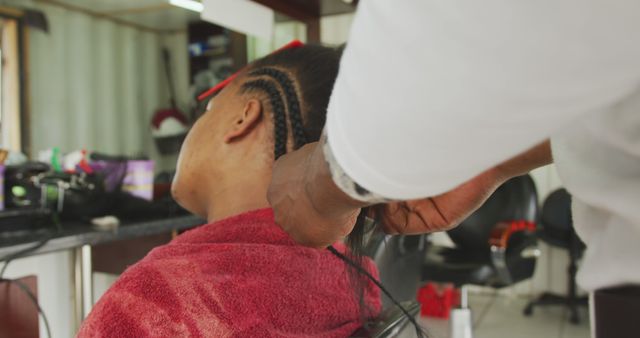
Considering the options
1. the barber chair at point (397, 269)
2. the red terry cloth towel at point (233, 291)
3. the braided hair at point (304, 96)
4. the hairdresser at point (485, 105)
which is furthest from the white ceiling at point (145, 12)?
the hairdresser at point (485, 105)

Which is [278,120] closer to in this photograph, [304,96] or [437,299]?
[304,96]

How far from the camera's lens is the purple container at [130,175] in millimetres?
2293

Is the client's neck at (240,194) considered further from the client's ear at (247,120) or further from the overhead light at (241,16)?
the overhead light at (241,16)

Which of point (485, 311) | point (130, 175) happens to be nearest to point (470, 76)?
point (130, 175)

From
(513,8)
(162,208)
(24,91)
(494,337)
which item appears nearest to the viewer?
(513,8)

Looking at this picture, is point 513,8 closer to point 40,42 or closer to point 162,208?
point 162,208

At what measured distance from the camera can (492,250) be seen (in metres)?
2.76

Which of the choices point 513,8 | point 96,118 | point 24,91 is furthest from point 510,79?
point 96,118

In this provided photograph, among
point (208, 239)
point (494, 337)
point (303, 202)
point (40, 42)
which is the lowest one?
point (494, 337)

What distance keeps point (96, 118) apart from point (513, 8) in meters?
4.93

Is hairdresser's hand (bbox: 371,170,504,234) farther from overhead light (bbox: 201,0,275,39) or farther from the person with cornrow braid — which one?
overhead light (bbox: 201,0,275,39)

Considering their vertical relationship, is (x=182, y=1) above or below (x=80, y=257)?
above

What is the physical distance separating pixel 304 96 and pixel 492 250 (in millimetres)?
2045

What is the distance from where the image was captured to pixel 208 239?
0.91 meters
